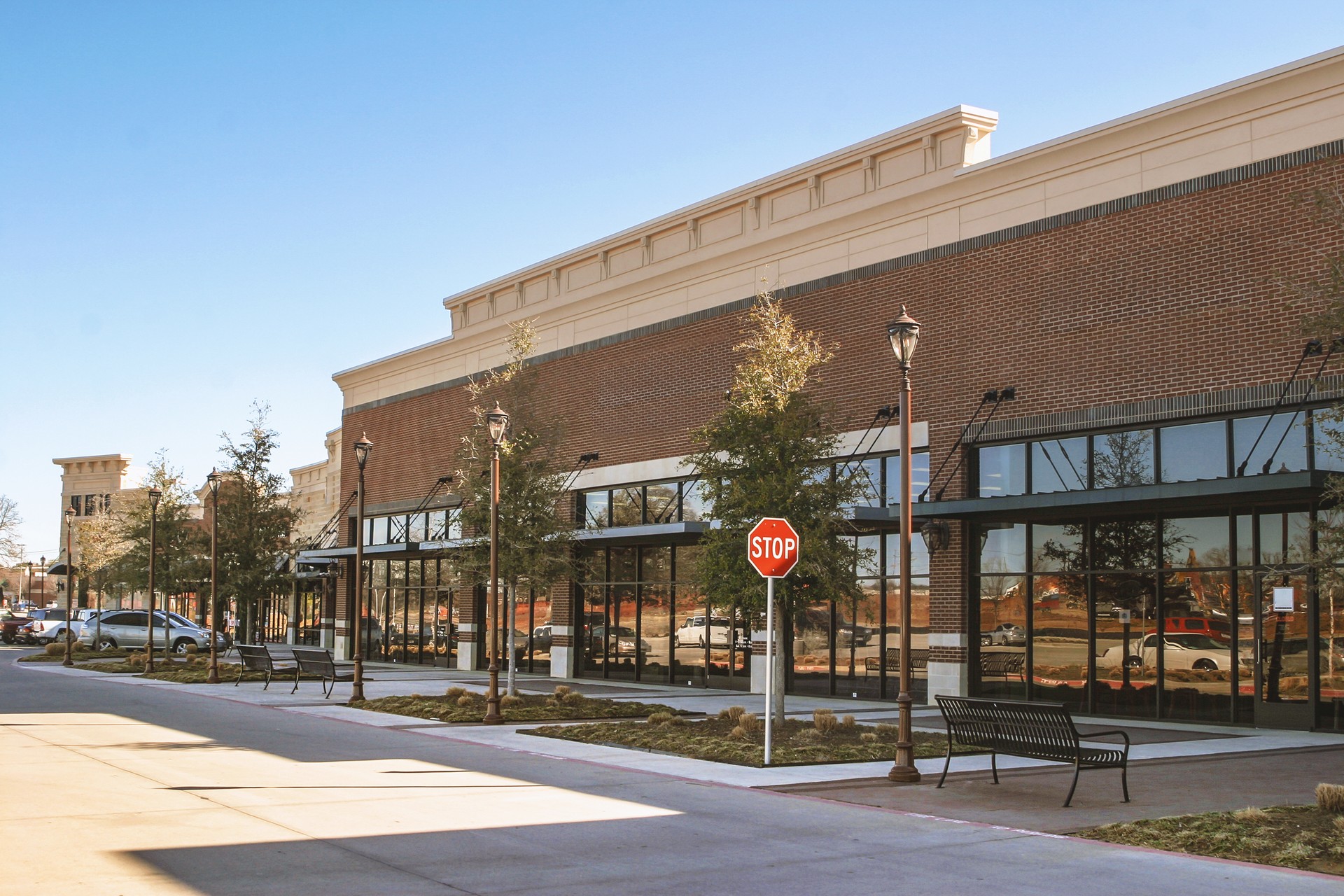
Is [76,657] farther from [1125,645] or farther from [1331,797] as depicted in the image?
[1331,797]

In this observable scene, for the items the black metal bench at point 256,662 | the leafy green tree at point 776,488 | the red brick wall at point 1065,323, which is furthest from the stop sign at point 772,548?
the black metal bench at point 256,662

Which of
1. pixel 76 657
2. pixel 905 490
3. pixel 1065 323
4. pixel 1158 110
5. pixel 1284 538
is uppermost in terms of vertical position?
pixel 1158 110

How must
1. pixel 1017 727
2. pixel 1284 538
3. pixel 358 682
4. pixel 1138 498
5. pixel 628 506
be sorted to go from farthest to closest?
pixel 628 506 → pixel 358 682 → pixel 1284 538 → pixel 1138 498 → pixel 1017 727

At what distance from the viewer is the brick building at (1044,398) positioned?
20094mm

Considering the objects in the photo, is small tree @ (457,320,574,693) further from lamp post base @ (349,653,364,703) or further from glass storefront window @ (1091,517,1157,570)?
glass storefront window @ (1091,517,1157,570)

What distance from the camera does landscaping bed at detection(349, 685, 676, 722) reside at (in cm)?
2203

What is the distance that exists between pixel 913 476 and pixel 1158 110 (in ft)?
27.5

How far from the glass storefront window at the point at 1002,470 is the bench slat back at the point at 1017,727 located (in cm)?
1002

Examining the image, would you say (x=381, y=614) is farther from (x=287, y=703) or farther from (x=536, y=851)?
(x=536, y=851)

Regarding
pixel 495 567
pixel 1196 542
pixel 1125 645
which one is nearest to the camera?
pixel 1196 542

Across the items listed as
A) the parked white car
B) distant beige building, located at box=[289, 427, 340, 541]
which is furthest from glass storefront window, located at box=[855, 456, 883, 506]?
distant beige building, located at box=[289, 427, 340, 541]

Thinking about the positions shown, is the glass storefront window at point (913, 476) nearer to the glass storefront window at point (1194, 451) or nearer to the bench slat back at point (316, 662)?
the glass storefront window at point (1194, 451)

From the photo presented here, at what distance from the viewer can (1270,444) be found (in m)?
19.9

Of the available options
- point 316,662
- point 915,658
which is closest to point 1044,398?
point 915,658
